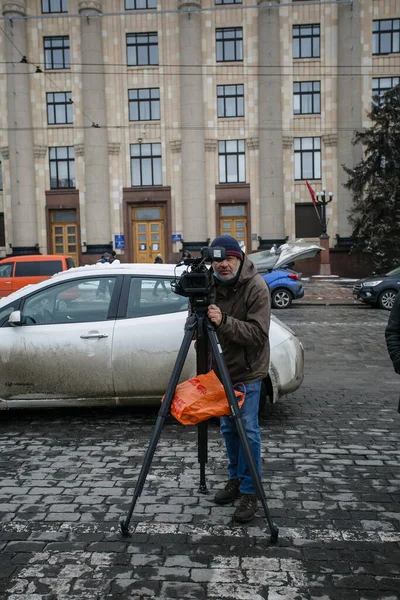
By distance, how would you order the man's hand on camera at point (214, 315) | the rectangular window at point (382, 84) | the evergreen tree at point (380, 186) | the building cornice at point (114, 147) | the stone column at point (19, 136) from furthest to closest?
1. the building cornice at point (114, 147)
2. the rectangular window at point (382, 84)
3. the stone column at point (19, 136)
4. the evergreen tree at point (380, 186)
5. the man's hand on camera at point (214, 315)

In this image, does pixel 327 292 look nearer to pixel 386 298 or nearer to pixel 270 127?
pixel 386 298

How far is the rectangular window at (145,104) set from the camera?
3503 cm

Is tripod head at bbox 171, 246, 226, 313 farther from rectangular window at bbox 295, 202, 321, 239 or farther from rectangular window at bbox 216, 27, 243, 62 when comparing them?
rectangular window at bbox 216, 27, 243, 62

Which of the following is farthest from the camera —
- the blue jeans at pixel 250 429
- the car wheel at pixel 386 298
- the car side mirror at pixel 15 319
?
the car wheel at pixel 386 298

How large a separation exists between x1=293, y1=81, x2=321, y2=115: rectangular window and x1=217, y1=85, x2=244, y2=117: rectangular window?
3221 mm

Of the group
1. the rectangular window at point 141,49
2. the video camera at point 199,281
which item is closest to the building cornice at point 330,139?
the rectangular window at point 141,49

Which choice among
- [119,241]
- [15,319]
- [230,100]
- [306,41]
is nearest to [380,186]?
[230,100]

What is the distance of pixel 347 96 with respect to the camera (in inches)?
1353

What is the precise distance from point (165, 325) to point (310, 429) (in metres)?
1.87

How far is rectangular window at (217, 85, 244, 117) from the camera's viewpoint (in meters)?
34.8

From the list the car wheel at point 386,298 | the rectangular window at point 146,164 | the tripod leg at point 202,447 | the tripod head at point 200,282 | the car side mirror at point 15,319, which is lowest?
the car wheel at point 386,298

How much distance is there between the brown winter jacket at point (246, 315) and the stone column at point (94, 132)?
31651 mm

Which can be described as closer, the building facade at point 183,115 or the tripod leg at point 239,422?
the tripod leg at point 239,422

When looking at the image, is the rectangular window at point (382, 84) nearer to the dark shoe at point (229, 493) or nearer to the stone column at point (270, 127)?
the stone column at point (270, 127)
